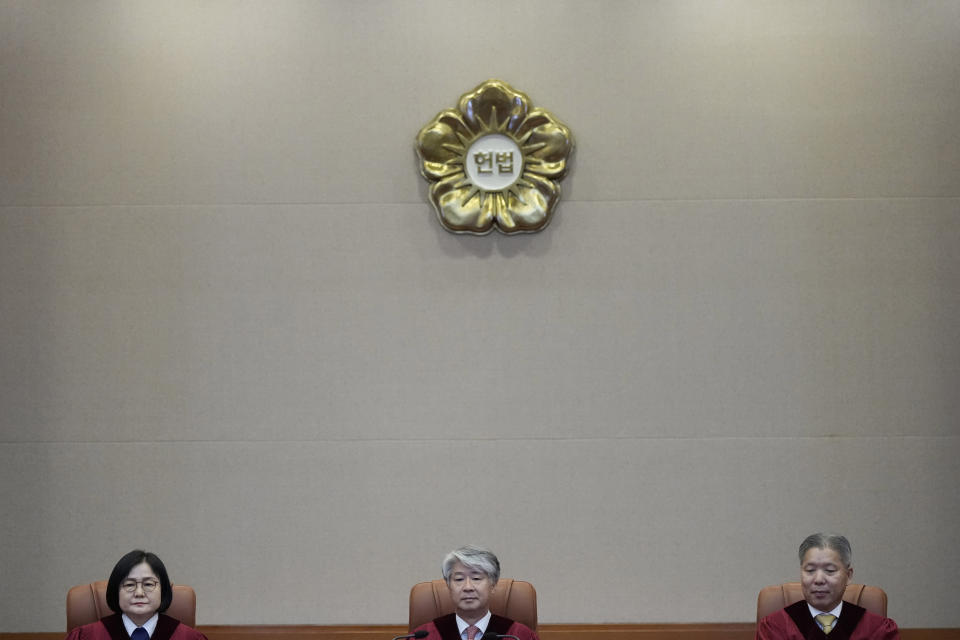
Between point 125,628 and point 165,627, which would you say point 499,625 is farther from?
point 125,628

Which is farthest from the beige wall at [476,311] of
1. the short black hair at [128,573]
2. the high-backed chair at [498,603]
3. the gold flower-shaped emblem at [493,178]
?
the short black hair at [128,573]

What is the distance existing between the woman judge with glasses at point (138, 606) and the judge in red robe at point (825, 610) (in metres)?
1.89

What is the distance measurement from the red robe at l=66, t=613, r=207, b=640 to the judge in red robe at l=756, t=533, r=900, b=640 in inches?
72.6

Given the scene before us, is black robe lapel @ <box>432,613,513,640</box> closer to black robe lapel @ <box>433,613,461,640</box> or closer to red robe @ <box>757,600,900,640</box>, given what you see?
black robe lapel @ <box>433,613,461,640</box>

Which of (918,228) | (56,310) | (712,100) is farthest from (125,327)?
(918,228)

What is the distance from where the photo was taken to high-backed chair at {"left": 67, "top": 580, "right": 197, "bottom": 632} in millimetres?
3484

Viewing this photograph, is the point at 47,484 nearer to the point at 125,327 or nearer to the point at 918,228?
the point at 125,327

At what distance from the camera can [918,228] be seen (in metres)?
4.36

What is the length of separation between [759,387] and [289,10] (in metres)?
2.51

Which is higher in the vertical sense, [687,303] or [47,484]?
[687,303]

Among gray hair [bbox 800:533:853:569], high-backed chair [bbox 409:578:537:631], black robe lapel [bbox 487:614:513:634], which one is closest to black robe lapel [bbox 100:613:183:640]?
high-backed chair [bbox 409:578:537:631]

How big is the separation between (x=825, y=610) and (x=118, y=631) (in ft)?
7.35

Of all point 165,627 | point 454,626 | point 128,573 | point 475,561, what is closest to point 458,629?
point 454,626

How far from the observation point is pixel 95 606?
351cm
